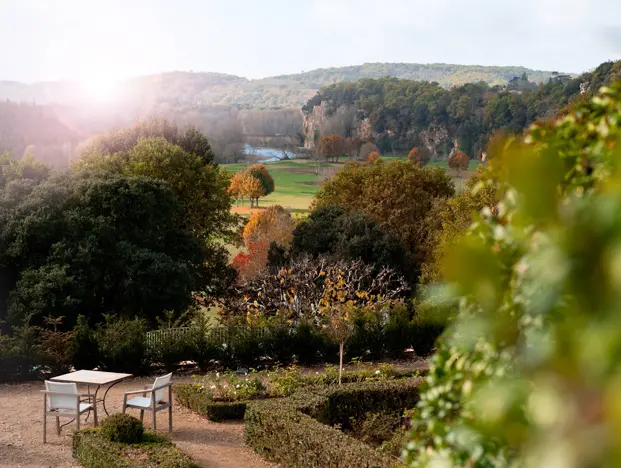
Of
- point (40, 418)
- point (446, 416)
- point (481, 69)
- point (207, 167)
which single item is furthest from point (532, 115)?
point (481, 69)

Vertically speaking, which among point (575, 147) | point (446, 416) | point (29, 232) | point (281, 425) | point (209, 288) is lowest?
point (209, 288)

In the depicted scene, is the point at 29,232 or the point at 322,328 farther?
the point at 29,232

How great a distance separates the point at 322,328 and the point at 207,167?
13645mm

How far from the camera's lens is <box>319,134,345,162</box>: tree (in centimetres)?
6334

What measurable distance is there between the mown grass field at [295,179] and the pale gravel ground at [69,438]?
40456 mm

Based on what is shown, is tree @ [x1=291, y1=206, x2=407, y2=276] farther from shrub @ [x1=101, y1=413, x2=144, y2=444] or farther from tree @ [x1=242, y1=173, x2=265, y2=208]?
tree @ [x1=242, y1=173, x2=265, y2=208]

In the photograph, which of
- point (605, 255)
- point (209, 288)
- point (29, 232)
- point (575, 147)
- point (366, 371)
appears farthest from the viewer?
point (209, 288)

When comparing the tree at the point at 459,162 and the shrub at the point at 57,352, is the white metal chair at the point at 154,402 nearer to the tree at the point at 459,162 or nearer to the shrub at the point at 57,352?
the shrub at the point at 57,352

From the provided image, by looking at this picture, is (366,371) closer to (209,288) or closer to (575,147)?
(575,147)

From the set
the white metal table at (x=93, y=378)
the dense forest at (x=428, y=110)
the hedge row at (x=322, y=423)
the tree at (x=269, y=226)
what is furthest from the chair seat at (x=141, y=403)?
the dense forest at (x=428, y=110)

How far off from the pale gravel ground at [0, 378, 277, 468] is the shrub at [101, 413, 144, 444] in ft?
1.63

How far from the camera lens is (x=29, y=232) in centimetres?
1752

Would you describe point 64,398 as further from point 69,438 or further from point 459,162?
point 459,162

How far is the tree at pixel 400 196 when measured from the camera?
28516mm
